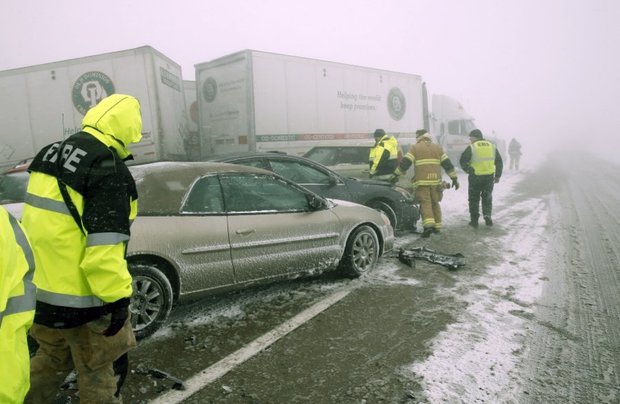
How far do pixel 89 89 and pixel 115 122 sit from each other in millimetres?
7880

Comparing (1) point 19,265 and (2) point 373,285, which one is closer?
(1) point 19,265

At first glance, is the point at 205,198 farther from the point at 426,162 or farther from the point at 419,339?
the point at 426,162

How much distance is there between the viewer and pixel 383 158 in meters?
7.82

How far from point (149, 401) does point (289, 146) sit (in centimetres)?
748

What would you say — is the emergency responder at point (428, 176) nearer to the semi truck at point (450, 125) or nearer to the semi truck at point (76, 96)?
the semi truck at point (76, 96)

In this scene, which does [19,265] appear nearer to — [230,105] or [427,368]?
[427,368]

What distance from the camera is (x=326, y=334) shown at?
11.2 feet

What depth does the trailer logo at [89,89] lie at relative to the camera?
8586 millimetres

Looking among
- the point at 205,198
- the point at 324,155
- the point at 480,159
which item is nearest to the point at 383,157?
the point at 324,155

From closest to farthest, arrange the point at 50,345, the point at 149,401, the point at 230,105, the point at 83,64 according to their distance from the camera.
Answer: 1. the point at 50,345
2. the point at 149,401
3. the point at 83,64
4. the point at 230,105

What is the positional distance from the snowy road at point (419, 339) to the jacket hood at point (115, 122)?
1.56m

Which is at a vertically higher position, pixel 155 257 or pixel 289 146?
pixel 289 146

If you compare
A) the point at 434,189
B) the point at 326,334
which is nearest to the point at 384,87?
the point at 434,189

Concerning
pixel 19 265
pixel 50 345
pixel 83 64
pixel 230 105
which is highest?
Result: pixel 83 64
